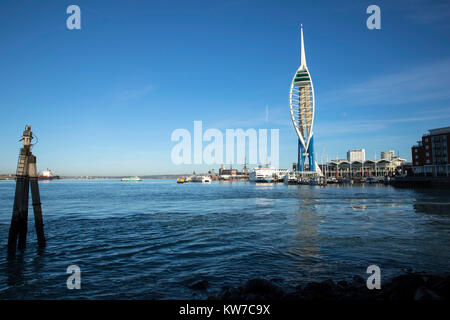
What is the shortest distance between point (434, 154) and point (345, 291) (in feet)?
315

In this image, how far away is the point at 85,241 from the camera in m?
14.9

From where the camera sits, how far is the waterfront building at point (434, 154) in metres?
81.4

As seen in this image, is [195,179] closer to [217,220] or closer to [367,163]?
[367,163]

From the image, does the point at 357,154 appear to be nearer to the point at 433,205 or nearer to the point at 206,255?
the point at 433,205

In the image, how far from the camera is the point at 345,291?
722 centimetres

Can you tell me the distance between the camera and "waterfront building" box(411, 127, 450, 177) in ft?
267

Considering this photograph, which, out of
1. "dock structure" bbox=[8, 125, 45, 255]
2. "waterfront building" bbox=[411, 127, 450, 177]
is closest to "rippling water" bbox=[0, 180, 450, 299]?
"dock structure" bbox=[8, 125, 45, 255]

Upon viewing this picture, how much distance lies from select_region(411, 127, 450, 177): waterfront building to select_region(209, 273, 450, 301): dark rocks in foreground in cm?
9144

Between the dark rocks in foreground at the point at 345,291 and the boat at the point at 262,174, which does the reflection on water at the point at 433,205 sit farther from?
the boat at the point at 262,174

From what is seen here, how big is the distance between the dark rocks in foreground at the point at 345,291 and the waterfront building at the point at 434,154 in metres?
91.4

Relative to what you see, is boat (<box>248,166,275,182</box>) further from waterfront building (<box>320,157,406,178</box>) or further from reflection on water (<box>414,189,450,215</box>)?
reflection on water (<box>414,189,450,215</box>)

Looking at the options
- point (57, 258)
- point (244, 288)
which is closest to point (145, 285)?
point (244, 288)

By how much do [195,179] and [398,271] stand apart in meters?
186

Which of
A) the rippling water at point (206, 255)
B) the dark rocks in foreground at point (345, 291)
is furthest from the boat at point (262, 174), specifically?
the dark rocks in foreground at point (345, 291)
